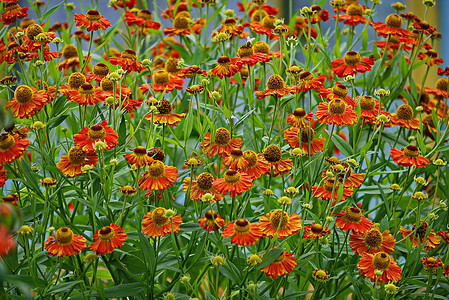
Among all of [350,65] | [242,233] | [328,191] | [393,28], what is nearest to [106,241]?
[242,233]

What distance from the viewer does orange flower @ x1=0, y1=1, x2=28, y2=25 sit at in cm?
90

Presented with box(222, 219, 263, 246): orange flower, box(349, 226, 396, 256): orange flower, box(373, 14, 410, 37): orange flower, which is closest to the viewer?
box(222, 219, 263, 246): orange flower

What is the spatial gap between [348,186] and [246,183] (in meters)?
0.17

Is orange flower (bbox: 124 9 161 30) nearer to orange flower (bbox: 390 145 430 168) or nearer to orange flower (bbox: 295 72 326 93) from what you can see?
orange flower (bbox: 295 72 326 93)

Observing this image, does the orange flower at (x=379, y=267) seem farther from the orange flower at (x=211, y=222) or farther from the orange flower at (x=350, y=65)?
the orange flower at (x=350, y=65)

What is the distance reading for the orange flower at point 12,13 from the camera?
896 mm

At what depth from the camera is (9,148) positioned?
0.67 meters

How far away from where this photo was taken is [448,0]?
1.96 meters

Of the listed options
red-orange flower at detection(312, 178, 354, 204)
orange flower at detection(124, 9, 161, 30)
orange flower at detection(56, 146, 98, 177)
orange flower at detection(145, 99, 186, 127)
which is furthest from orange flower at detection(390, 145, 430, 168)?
orange flower at detection(124, 9, 161, 30)

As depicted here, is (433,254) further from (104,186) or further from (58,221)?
(58,221)

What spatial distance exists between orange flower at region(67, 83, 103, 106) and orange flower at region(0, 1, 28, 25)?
247mm

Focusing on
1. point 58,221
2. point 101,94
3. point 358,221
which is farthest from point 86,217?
point 358,221

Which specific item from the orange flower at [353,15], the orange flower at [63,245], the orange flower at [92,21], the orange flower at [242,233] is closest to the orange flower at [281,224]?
the orange flower at [242,233]

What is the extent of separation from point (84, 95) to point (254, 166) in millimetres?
258
